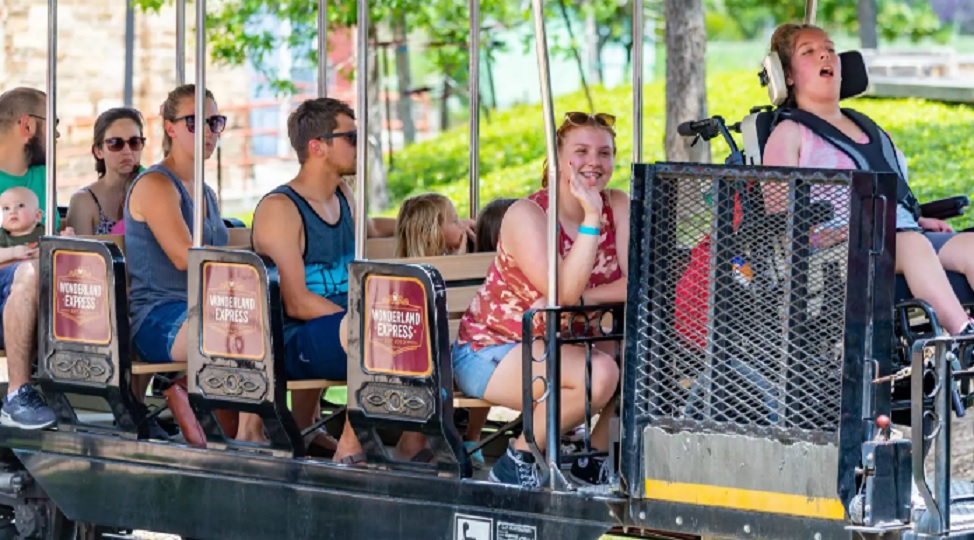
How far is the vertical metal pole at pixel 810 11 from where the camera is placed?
20.6 feet

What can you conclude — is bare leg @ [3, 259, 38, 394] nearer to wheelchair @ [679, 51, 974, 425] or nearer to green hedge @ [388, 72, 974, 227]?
wheelchair @ [679, 51, 974, 425]

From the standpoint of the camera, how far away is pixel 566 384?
5156 mm

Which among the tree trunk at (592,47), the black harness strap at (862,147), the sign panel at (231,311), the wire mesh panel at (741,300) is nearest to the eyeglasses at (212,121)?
the sign panel at (231,311)

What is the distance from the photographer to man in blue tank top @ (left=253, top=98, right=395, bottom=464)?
5.73 metres

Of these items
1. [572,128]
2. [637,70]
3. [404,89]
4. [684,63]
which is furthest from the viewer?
[404,89]

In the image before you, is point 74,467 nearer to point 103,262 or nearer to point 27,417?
point 27,417

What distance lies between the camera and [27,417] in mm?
6160

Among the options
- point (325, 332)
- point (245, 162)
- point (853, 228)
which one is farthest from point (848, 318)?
point (245, 162)

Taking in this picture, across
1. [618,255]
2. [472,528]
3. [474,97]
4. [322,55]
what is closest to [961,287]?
[618,255]

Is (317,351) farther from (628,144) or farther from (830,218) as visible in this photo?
(628,144)

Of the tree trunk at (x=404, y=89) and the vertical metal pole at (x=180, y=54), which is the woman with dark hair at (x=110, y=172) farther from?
the tree trunk at (x=404, y=89)

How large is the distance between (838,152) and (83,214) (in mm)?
3110

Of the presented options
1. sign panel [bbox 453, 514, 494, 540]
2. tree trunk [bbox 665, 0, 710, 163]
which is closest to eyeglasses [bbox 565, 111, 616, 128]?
sign panel [bbox 453, 514, 494, 540]

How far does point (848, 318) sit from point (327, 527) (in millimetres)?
1881
